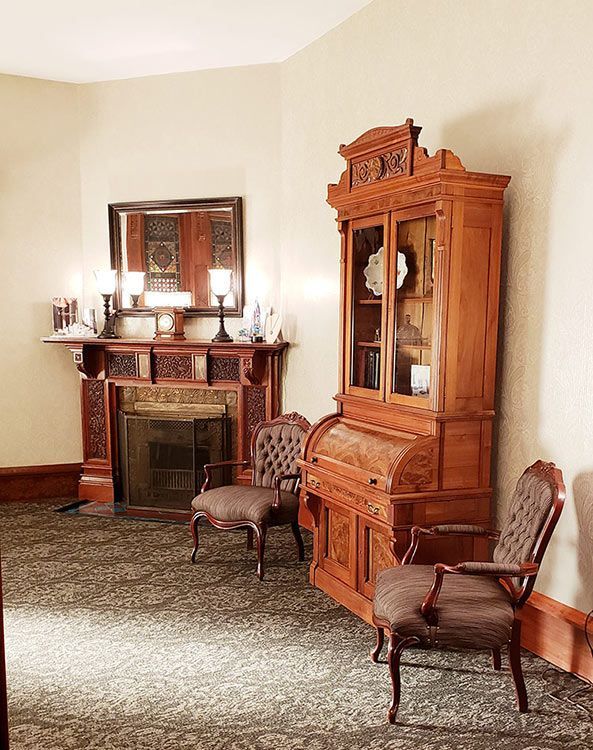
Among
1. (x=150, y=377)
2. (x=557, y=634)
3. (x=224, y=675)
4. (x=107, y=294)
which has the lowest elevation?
(x=224, y=675)

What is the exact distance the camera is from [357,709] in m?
3.07

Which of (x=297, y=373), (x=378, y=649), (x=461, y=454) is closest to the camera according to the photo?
(x=378, y=649)

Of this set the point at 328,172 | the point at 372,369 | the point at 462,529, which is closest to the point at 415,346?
the point at 372,369

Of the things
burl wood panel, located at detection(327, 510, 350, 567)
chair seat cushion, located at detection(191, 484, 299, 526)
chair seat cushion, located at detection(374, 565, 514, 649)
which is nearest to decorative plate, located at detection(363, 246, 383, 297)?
burl wood panel, located at detection(327, 510, 350, 567)

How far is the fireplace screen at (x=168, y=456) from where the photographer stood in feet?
20.0

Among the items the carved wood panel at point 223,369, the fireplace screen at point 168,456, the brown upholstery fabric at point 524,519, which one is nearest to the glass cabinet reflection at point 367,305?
the brown upholstery fabric at point 524,519

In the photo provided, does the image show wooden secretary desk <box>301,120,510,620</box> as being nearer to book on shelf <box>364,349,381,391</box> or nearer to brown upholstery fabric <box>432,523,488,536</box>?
book on shelf <box>364,349,381,391</box>

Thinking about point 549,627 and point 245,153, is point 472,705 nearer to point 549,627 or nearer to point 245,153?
point 549,627

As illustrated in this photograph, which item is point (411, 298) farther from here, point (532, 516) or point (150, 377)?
point (150, 377)

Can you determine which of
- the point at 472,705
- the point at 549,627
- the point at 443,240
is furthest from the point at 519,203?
the point at 472,705

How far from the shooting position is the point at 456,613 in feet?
9.81

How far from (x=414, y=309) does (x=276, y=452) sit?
1797 millimetres

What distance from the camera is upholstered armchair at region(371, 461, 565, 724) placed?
2.97m

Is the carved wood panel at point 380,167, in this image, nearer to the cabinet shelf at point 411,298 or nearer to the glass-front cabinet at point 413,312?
the glass-front cabinet at point 413,312
